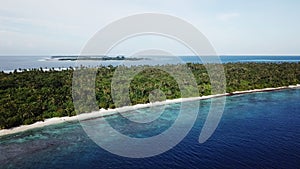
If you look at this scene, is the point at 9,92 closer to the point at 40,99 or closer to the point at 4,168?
the point at 40,99

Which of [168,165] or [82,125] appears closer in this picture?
[168,165]

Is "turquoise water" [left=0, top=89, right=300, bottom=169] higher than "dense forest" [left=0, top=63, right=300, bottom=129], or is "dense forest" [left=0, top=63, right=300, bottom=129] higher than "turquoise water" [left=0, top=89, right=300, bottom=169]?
"dense forest" [left=0, top=63, right=300, bottom=129]

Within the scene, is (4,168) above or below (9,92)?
below

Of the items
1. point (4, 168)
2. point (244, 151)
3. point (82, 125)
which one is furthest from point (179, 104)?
point (4, 168)

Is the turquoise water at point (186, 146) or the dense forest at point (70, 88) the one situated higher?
the dense forest at point (70, 88)

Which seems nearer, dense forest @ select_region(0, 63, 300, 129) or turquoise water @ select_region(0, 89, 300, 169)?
turquoise water @ select_region(0, 89, 300, 169)
